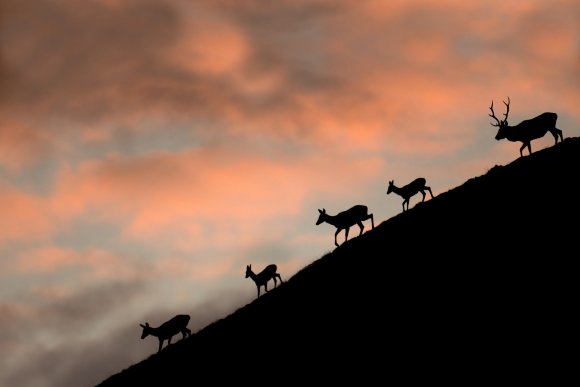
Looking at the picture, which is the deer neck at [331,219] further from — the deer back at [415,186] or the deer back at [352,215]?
→ the deer back at [415,186]

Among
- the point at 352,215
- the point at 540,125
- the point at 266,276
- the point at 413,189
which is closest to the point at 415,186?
the point at 413,189

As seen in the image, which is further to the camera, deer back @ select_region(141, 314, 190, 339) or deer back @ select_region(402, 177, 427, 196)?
deer back @ select_region(141, 314, 190, 339)

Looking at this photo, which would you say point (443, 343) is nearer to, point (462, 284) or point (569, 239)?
point (462, 284)

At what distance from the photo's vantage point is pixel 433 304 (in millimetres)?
23844

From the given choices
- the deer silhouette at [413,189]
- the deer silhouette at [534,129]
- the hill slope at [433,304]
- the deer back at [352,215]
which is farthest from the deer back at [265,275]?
the deer silhouette at [534,129]

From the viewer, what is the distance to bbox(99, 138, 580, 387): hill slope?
19578 mm

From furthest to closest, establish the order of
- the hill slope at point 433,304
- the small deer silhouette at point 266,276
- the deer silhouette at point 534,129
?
the small deer silhouette at point 266,276 → the deer silhouette at point 534,129 → the hill slope at point 433,304

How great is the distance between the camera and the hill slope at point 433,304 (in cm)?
1958

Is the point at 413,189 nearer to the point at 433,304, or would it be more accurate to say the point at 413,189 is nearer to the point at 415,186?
the point at 415,186

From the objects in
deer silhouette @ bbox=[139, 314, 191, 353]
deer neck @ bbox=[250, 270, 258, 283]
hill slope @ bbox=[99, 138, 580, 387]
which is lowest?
hill slope @ bbox=[99, 138, 580, 387]

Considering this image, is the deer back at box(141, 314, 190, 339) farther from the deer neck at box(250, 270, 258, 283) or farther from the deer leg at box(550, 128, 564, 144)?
the deer leg at box(550, 128, 564, 144)

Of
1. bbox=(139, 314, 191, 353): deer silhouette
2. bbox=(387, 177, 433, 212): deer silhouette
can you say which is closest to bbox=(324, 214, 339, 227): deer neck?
bbox=(387, 177, 433, 212): deer silhouette

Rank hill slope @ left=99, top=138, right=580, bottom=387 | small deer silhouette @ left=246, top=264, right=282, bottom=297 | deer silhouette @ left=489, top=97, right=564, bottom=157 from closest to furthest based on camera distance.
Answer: hill slope @ left=99, top=138, right=580, bottom=387 → deer silhouette @ left=489, top=97, right=564, bottom=157 → small deer silhouette @ left=246, top=264, right=282, bottom=297

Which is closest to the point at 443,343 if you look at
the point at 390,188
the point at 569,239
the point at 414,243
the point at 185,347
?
the point at 569,239
